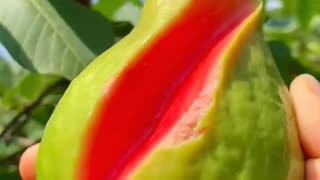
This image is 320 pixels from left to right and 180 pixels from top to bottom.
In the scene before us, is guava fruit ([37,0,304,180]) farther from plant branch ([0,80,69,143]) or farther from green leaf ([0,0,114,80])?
plant branch ([0,80,69,143])

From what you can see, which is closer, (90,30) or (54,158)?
(54,158)

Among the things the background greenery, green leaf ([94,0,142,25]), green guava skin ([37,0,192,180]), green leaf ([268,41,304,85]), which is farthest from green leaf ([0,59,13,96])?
Answer: green guava skin ([37,0,192,180])

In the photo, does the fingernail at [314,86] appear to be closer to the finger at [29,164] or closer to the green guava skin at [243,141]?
the green guava skin at [243,141]

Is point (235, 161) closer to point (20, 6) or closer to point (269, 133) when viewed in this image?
point (269, 133)

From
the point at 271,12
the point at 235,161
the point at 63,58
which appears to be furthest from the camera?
the point at 271,12

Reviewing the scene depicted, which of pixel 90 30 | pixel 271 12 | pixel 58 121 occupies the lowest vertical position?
pixel 271 12

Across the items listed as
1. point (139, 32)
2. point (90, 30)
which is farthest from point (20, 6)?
point (139, 32)
